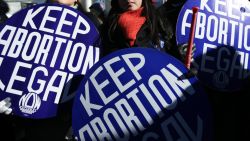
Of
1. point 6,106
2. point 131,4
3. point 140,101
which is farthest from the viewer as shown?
point 131,4

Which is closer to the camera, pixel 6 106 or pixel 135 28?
pixel 6 106

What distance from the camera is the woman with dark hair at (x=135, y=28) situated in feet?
6.94

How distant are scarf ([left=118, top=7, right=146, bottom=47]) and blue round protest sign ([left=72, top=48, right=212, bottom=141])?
0.29 m

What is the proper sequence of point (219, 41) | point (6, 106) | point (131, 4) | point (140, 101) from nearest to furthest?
point (140, 101)
point (6, 106)
point (131, 4)
point (219, 41)

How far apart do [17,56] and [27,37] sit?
4.8 inches

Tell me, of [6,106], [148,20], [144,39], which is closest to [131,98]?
[144,39]

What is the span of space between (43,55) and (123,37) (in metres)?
0.48

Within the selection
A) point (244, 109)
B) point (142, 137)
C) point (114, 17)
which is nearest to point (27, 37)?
point (114, 17)

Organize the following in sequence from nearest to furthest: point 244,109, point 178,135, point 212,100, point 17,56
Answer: point 178,135 → point 17,56 → point 212,100 → point 244,109

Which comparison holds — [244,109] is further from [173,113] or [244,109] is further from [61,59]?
[61,59]

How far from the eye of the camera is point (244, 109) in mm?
2582

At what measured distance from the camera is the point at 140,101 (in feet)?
5.92

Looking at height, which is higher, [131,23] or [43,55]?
[131,23]

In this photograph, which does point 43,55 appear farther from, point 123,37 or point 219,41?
point 219,41
